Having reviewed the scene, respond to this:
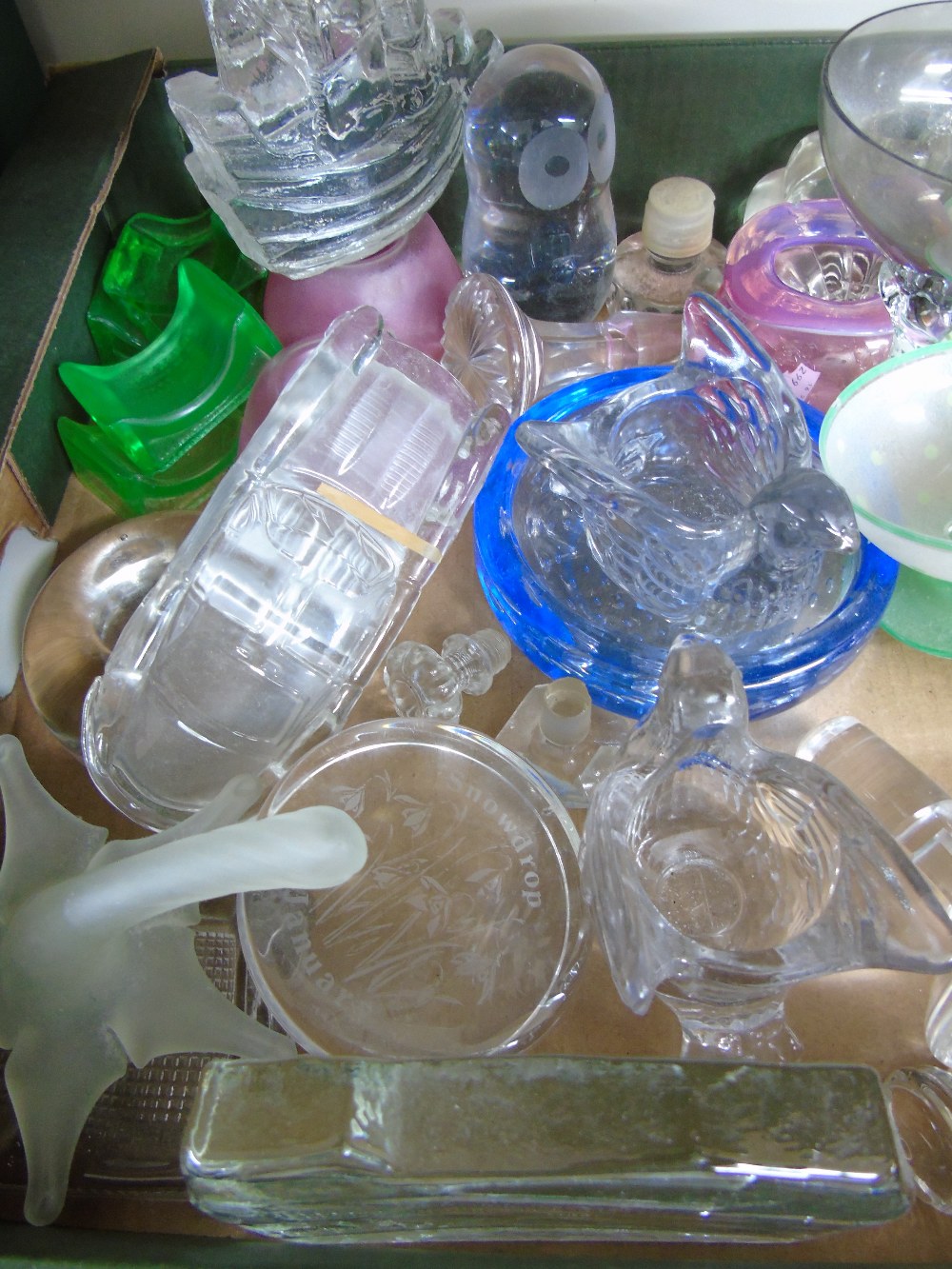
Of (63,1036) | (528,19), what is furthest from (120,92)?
(63,1036)

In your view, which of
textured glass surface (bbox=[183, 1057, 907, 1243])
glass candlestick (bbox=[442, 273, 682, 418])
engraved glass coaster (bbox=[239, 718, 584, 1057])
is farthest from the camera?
glass candlestick (bbox=[442, 273, 682, 418])

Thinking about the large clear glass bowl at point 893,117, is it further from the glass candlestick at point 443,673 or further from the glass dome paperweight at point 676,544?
the glass candlestick at point 443,673

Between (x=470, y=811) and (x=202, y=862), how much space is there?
0.43 feet

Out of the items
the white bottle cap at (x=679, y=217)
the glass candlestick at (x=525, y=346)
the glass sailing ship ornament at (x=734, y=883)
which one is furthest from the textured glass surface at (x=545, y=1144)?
the white bottle cap at (x=679, y=217)

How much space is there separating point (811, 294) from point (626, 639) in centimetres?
23

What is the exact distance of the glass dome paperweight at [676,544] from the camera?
0.39 m

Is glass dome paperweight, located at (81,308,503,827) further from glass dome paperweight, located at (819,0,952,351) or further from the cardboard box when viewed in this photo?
glass dome paperweight, located at (819,0,952,351)

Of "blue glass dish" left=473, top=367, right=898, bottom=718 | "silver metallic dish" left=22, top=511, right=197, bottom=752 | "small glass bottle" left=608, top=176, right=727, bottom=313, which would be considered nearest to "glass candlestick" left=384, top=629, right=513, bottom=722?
"blue glass dish" left=473, top=367, right=898, bottom=718

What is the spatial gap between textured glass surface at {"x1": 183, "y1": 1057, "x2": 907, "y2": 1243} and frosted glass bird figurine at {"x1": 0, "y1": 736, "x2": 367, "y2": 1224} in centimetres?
6

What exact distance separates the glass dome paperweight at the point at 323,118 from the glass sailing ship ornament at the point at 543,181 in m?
0.02

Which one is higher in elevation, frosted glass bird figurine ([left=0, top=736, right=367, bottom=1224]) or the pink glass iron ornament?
the pink glass iron ornament

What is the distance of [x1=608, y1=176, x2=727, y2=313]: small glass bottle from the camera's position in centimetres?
51

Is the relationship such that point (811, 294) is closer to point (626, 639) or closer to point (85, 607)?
point (626, 639)

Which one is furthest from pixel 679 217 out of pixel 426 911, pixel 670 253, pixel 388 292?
pixel 426 911
